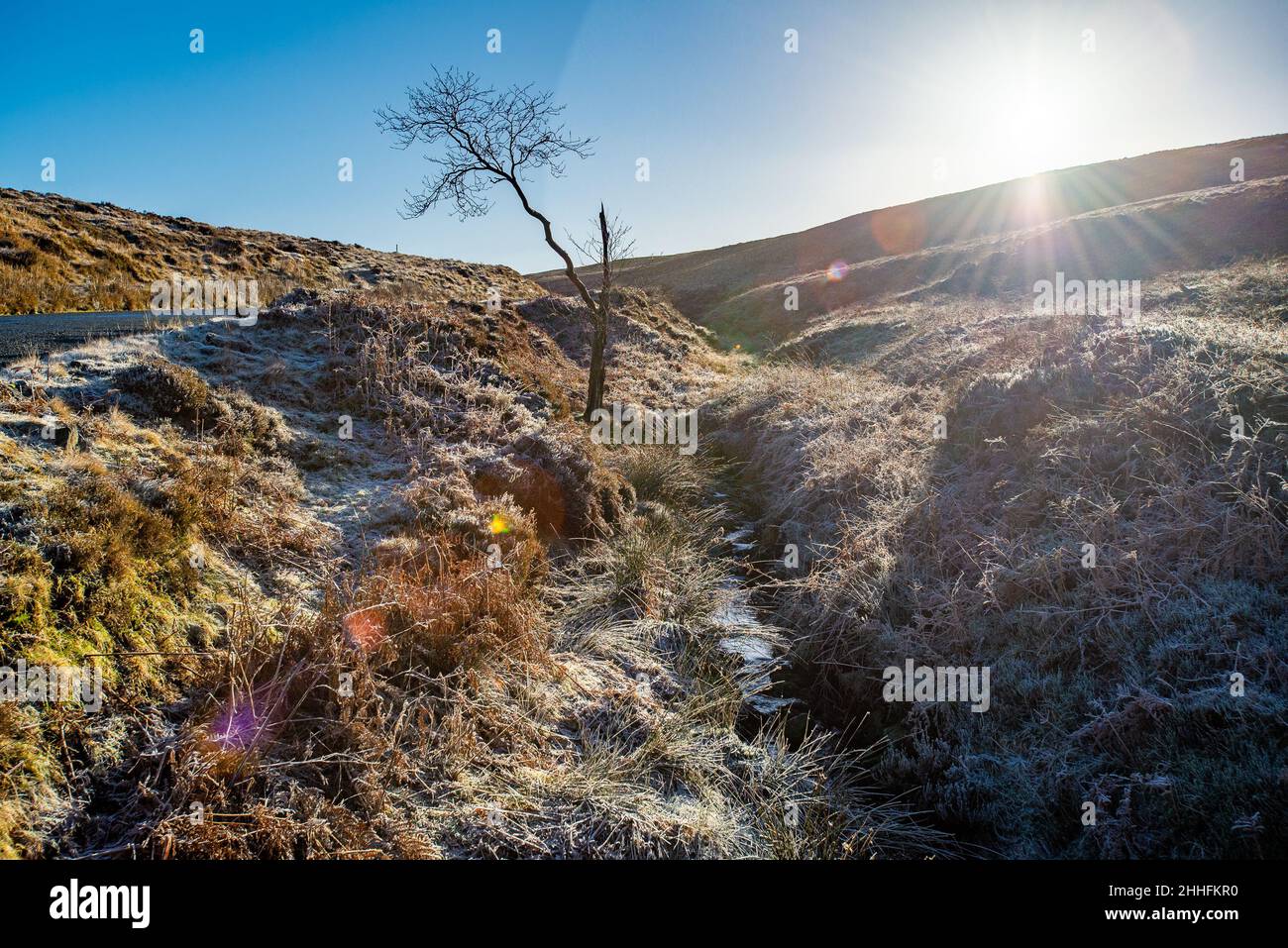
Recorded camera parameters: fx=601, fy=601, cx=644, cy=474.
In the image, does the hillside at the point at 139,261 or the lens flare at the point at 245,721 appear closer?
the lens flare at the point at 245,721

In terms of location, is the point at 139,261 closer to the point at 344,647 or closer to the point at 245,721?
the point at 344,647

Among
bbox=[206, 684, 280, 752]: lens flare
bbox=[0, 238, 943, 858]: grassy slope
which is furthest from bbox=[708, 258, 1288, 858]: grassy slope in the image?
bbox=[206, 684, 280, 752]: lens flare

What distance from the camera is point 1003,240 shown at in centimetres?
3516

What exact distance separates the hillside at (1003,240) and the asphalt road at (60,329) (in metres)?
9.96

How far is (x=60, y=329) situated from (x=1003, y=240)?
41.2 metres

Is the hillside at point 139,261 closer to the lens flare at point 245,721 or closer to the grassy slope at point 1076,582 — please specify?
the lens flare at point 245,721

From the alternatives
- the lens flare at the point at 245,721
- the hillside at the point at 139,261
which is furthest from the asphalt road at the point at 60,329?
the lens flare at the point at 245,721

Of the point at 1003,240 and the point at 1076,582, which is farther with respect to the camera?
the point at 1003,240

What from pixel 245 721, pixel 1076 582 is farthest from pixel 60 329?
pixel 1076 582

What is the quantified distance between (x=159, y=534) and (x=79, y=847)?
7.52ft

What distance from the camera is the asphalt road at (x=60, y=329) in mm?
6980

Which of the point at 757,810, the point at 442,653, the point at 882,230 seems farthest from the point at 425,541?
the point at 882,230

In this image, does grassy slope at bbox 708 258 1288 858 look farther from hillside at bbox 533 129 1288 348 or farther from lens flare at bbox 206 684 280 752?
hillside at bbox 533 129 1288 348

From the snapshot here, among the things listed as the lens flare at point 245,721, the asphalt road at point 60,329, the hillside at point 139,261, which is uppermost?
the hillside at point 139,261
